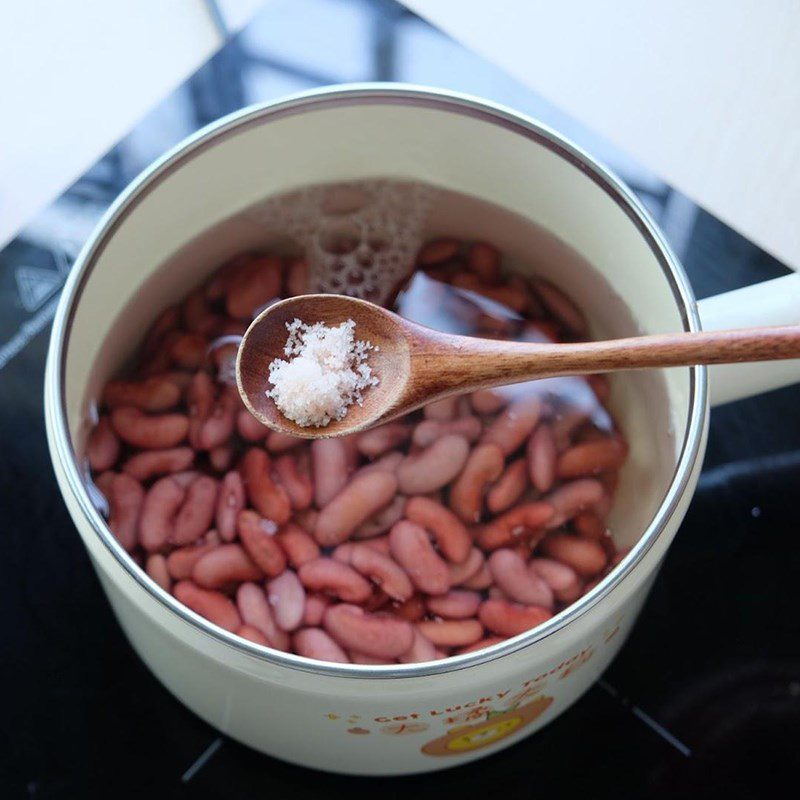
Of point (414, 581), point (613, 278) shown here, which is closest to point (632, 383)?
point (613, 278)

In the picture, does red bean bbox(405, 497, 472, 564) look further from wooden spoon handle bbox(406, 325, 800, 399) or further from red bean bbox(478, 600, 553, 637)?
wooden spoon handle bbox(406, 325, 800, 399)

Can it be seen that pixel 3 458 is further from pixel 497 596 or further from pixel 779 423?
pixel 779 423

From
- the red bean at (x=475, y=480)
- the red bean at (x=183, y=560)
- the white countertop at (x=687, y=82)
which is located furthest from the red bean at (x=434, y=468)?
the white countertop at (x=687, y=82)

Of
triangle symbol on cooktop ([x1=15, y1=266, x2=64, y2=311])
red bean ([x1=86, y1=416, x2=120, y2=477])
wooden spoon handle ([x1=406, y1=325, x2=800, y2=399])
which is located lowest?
red bean ([x1=86, y1=416, x2=120, y2=477])

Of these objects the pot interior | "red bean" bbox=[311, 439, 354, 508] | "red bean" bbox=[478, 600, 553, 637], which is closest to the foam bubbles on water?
the pot interior

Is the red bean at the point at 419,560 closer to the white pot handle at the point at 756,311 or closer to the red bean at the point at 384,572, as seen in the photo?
the red bean at the point at 384,572

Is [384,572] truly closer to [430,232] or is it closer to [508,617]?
[508,617]

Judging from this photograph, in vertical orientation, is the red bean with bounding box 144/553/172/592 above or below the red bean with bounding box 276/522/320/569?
above

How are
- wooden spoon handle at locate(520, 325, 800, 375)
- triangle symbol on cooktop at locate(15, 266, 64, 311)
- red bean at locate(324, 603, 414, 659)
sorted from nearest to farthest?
1. wooden spoon handle at locate(520, 325, 800, 375)
2. red bean at locate(324, 603, 414, 659)
3. triangle symbol on cooktop at locate(15, 266, 64, 311)
